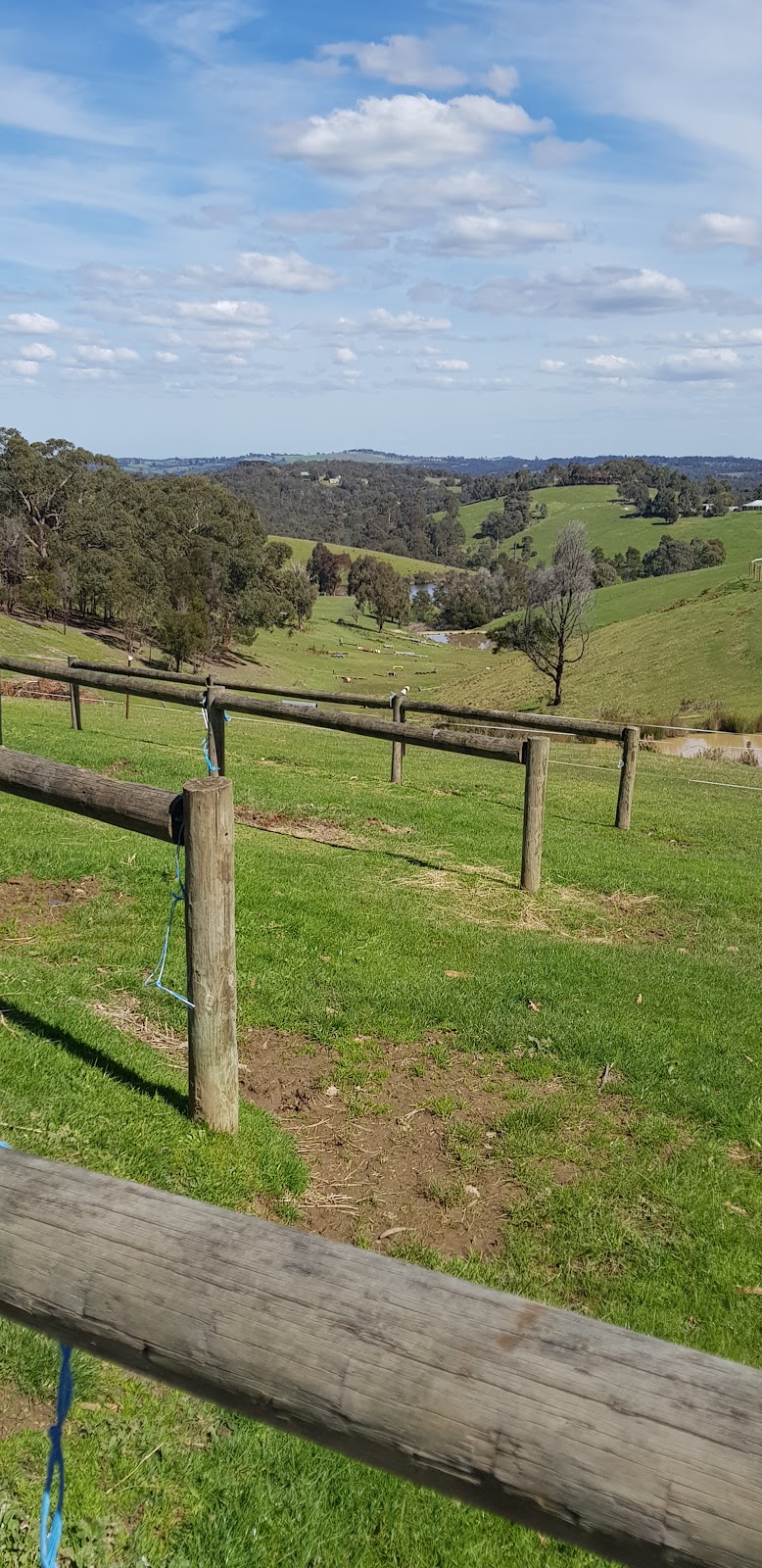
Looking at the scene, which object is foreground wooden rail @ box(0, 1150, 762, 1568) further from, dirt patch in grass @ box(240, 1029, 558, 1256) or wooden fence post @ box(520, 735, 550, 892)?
wooden fence post @ box(520, 735, 550, 892)

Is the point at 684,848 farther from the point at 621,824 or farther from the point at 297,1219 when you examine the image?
the point at 297,1219

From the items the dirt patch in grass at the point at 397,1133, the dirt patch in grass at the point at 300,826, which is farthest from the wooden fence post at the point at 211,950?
the dirt patch in grass at the point at 300,826

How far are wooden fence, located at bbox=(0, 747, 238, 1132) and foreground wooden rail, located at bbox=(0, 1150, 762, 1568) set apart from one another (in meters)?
2.26

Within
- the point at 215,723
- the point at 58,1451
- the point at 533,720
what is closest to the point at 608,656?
the point at 533,720

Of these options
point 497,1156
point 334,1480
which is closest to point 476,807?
point 497,1156

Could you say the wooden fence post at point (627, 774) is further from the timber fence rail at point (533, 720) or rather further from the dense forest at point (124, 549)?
the dense forest at point (124, 549)

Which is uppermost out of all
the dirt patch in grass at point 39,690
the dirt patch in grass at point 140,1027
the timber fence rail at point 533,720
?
the timber fence rail at point 533,720

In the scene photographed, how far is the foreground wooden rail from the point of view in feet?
4.30

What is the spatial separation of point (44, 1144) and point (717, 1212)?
298cm

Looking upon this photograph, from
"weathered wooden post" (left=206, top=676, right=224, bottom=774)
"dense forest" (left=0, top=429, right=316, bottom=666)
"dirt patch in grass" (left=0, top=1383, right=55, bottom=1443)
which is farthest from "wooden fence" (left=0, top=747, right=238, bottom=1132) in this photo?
"dense forest" (left=0, top=429, right=316, bottom=666)

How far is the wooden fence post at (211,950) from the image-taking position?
4070 mm

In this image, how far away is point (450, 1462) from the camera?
55.7 inches

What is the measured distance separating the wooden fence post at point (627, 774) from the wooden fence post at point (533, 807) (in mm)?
3075

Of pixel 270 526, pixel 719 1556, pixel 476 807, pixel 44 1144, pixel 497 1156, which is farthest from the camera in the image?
pixel 270 526
